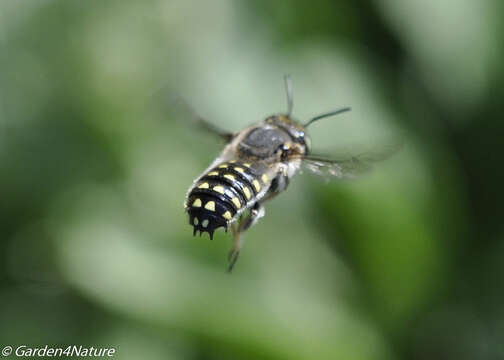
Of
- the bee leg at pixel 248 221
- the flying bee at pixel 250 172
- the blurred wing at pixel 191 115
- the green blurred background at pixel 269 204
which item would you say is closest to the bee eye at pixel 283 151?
the flying bee at pixel 250 172

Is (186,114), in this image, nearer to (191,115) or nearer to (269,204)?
(191,115)

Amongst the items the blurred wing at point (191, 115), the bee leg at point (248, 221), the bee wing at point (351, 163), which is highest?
the blurred wing at point (191, 115)

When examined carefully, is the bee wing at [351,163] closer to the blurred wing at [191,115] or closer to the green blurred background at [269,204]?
the blurred wing at [191,115]

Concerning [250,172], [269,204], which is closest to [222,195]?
[250,172]

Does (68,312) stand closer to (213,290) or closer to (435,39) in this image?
(213,290)

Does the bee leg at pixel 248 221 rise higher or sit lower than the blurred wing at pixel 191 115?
lower

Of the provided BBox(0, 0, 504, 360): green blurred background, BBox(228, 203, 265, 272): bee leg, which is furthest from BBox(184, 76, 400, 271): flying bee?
BBox(0, 0, 504, 360): green blurred background

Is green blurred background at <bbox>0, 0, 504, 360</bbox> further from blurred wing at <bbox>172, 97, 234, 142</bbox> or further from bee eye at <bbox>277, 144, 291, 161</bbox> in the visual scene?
bee eye at <bbox>277, 144, 291, 161</bbox>

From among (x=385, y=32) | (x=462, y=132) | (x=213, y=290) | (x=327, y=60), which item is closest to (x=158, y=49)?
(x=327, y=60)
